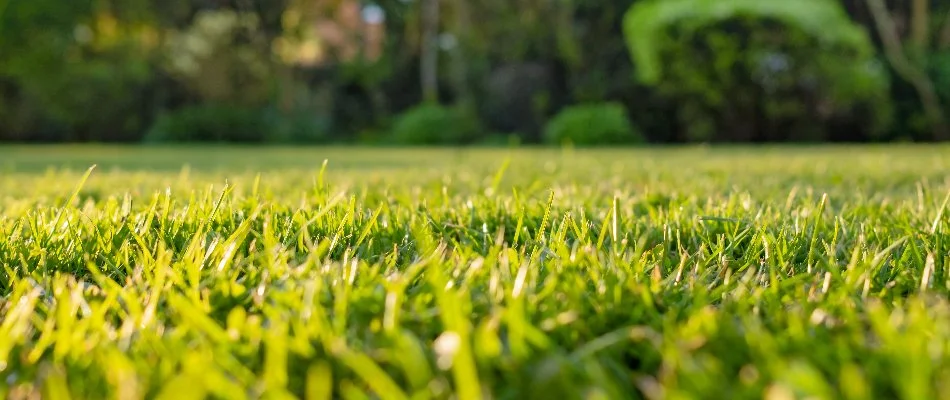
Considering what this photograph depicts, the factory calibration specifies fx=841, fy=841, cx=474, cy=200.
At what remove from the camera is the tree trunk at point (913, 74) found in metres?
14.7

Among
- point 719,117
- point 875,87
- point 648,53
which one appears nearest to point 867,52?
point 875,87

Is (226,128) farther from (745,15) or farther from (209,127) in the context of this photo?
(745,15)

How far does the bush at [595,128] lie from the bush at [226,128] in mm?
5687

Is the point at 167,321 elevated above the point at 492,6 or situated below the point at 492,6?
below

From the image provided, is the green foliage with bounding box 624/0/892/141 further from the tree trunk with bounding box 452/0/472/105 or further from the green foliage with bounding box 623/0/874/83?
the tree trunk with bounding box 452/0/472/105

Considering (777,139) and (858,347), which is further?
(777,139)

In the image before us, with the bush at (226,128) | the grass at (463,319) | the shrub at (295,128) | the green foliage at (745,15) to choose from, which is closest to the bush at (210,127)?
the bush at (226,128)

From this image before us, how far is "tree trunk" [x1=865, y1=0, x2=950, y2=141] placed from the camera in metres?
14.7

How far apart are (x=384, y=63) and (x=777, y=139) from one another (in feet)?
28.7

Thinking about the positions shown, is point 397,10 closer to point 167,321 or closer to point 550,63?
point 550,63

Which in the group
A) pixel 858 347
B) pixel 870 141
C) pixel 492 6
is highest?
pixel 492 6

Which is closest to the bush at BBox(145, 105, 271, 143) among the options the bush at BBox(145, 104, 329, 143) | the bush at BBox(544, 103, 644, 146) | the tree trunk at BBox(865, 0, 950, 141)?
the bush at BBox(145, 104, 329, 143)

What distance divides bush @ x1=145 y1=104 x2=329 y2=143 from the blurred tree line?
4cm

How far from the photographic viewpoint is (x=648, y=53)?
48.9 feet
